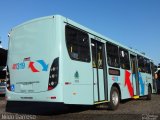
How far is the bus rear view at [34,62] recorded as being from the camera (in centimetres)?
979

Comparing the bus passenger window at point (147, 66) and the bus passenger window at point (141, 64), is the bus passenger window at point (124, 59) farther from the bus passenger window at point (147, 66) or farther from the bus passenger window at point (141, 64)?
the bus passenger window at point (147, 66)

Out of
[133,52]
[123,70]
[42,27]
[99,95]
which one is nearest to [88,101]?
[99,95]

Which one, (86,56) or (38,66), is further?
(86,56)

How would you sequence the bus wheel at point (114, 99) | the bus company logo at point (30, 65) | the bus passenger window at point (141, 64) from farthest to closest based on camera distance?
1. the bus passenger window at point (141, 64)
2. the bus wheel at point (114, 99)
3. the bus company logo at point (30, 65)

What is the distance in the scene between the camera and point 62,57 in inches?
382

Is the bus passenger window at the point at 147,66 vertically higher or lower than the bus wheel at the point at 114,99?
higher

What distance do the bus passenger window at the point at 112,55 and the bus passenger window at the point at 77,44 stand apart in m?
2.09

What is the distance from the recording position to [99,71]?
39.3ft

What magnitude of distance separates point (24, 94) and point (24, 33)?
2.03 m

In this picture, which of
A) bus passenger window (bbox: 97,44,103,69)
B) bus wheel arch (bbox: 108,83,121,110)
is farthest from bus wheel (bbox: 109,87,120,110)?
bus passenger window (bbox: 97,44,103,69)

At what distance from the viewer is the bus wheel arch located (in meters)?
12.8

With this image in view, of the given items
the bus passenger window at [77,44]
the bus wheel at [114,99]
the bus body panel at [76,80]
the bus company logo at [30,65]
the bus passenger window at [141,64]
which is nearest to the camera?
the bus body panel at [76,80]

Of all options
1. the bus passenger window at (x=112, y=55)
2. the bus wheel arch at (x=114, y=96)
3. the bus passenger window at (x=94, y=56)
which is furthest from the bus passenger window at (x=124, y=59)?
the bus passenger window at (x=94, y=56)

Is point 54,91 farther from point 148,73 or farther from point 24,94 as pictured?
point 148,73
